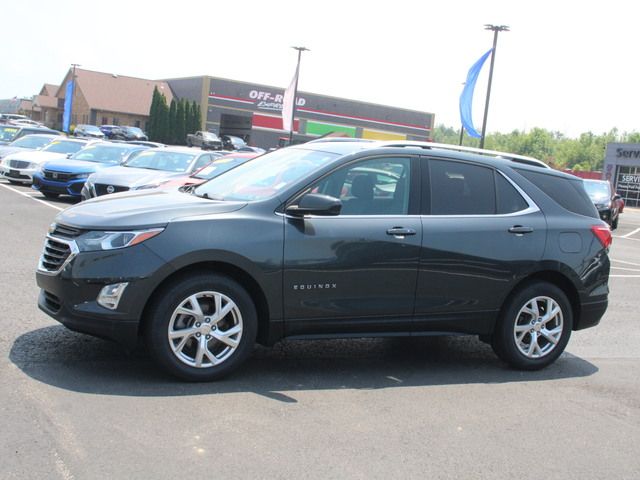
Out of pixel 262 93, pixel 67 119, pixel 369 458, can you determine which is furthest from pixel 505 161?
pixel 262 93

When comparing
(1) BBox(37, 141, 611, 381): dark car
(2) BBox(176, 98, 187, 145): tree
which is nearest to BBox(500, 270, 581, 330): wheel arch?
(1) BBox(37, 141, 611, 381): dark car

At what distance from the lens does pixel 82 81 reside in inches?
3140

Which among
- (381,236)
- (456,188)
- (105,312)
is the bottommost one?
(105,312)

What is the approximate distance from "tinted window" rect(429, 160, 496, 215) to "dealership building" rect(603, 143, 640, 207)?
56953 millimetres

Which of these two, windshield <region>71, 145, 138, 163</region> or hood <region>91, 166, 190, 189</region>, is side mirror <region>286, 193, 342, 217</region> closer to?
hood <region>91, 166, 190, 189</region>

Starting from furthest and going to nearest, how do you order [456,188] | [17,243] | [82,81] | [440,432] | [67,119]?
[82,81]
[67,119]
[17,243]
[456,188]
[440,432]

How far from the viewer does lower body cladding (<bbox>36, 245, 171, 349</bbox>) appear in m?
5.14

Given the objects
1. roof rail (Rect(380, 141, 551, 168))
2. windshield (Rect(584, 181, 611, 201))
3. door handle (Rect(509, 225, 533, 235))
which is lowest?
door handle (Rect(509, 225, 533, 235))

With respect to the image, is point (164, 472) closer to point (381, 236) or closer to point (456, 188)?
point (381, 236)

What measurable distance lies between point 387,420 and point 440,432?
0.35 meters

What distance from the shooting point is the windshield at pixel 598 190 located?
85.7 ft

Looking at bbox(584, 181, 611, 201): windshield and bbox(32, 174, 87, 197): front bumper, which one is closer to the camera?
bbox(32, 174, 87, 197): front bumper

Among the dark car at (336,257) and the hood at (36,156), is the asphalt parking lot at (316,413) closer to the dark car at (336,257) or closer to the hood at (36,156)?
the dark car at (336,257)

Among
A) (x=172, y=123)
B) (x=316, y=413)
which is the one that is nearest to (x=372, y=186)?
(x=316, y=413)
